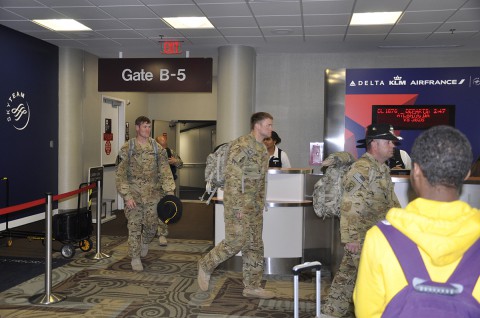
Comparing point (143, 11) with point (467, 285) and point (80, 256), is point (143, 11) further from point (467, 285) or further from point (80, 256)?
point (467, 285)

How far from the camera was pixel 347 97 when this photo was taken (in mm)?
7574

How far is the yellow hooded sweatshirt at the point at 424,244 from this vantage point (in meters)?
1.21

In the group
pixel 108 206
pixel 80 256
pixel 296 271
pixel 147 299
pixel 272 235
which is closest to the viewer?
pixel 296 271

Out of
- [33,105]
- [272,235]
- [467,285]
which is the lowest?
[272,235]

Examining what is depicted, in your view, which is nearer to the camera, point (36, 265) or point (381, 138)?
point (381, 138)

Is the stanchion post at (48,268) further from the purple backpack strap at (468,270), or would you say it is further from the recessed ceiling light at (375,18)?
the recessed ceiling light at (375,18)

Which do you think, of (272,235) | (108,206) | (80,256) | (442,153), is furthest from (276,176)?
(108,206)

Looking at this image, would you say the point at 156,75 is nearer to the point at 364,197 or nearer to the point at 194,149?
the point at 364,197

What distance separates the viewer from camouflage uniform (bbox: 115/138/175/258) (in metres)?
5.48

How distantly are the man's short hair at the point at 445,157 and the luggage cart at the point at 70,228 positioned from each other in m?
5.04

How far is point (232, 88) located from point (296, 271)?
6.57 m

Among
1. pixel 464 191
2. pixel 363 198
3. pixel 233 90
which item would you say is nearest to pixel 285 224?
pixel 464 191

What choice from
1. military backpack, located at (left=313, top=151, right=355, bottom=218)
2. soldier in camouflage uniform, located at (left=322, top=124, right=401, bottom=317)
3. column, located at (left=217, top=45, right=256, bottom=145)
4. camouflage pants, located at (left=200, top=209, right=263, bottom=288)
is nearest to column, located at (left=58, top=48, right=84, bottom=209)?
column, located at (left=217, top=45, right=256, bottom=145)

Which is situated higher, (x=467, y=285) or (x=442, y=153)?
(x=442, y=153)
